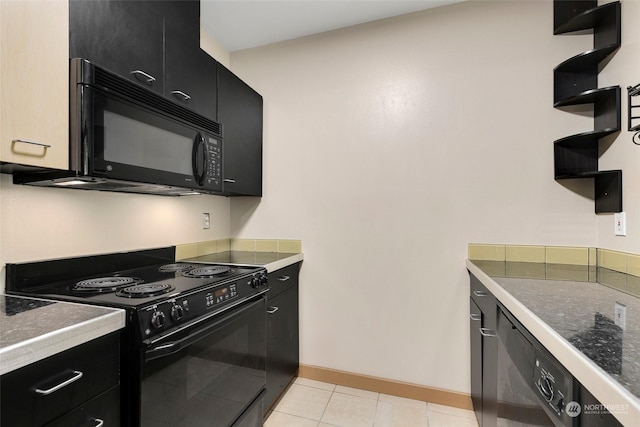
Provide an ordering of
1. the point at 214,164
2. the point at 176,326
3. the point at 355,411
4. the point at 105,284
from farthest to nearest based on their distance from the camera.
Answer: the point at 355,411, the point at 214,164, the point at 105,284, the point at 176,326

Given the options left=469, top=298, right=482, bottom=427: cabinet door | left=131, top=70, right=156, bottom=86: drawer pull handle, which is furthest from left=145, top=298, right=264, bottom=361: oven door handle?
left=469, top=298, right=482, bottom=427: cabinet door

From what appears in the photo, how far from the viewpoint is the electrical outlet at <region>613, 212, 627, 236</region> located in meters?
1.49

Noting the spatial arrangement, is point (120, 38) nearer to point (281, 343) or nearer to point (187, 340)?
point (187, 340)

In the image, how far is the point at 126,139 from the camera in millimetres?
1260

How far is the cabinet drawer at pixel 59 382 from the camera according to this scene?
0.68 m

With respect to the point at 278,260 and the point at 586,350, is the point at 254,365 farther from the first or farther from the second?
the point at 586,350

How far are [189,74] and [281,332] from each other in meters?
1.66

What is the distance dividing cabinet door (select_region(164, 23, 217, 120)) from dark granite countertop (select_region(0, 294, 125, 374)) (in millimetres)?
1038

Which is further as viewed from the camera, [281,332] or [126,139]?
[281,332]

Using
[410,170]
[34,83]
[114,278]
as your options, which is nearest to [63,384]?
[114,278]

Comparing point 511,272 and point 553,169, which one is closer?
point 511,272

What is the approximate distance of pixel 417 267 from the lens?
2080 millimetres

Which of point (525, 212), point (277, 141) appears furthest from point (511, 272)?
point (277, 141)

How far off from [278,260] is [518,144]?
169cm
